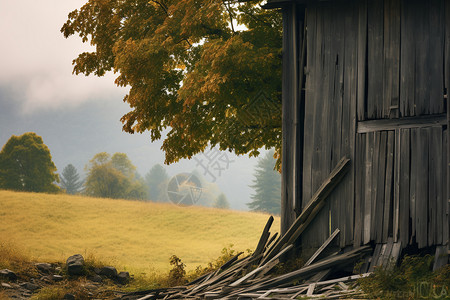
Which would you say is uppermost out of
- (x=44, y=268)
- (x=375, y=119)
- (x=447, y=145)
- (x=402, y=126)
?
(x=375, y=119)

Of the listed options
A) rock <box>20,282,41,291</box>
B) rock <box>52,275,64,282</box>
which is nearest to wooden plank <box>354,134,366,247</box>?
rock <box>20,282,41,291</box>

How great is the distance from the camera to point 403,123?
11438mm

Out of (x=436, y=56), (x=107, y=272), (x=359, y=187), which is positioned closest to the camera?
(x=436, y=56)

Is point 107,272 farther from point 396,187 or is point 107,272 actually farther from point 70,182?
point 70,182

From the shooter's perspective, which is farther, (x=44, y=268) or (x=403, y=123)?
(x=44, y=268)

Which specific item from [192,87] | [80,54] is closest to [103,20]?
[80,54]

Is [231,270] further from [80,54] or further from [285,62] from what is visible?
[80,54]

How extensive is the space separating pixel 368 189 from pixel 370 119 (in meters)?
1.57

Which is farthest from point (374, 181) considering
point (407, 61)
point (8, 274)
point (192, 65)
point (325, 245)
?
point (8, 274)

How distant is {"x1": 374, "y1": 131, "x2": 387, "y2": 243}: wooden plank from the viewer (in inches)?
453

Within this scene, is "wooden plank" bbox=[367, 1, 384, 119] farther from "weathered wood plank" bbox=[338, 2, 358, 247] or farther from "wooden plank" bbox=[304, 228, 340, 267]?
"wooden plank" bbox=[304, 228, 340, 267]

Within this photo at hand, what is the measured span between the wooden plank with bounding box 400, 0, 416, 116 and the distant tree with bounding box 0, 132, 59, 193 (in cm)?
4536

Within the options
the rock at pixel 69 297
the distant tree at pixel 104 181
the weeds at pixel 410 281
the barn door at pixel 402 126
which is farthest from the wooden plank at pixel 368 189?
the distant tree at pixel 104 181

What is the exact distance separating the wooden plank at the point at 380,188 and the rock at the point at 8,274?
1190 cm
